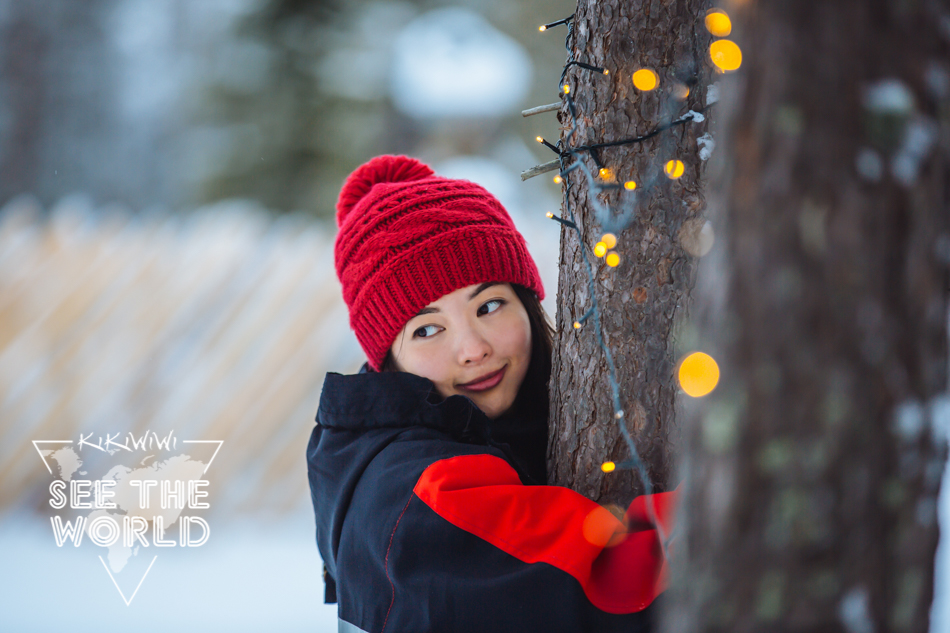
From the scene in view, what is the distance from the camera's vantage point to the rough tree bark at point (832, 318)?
1.59 feet

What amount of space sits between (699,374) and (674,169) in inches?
17.9

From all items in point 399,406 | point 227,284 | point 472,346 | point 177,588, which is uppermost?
point 227,284

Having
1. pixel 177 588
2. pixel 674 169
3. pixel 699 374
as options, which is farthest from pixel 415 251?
pixel 177 588

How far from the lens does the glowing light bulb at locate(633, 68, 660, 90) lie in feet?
3.12

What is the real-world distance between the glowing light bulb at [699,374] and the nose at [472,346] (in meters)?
0.61

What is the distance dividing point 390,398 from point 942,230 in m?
0.85

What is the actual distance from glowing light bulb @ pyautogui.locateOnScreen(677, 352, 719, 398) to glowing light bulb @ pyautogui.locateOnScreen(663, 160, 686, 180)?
16.5 inches

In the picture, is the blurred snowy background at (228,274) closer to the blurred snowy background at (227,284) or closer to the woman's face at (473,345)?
the blurred snowy background at (227,284)

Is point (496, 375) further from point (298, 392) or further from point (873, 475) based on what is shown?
point (298, 392)

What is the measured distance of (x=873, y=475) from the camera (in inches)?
20.0

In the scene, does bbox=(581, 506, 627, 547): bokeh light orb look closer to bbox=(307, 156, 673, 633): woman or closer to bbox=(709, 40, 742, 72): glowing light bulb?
bbox=(307, 156, 673, 633): woman

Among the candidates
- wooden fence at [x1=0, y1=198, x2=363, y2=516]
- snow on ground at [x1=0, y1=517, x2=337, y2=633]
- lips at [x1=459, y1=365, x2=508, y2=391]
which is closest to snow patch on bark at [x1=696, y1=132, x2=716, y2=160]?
lips at [x1=459, y1=365, x2=508, y2=391]

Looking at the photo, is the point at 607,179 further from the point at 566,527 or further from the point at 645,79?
the point at 566,527

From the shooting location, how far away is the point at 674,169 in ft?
3.09
